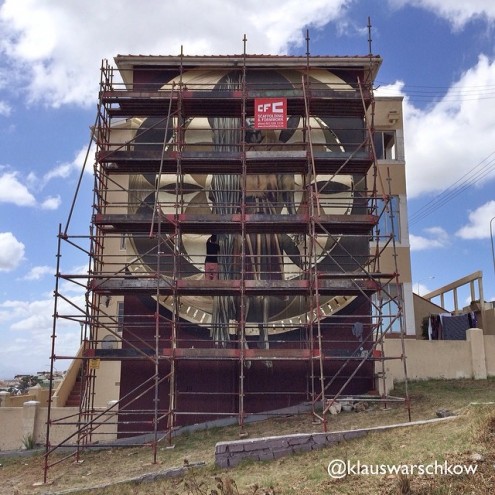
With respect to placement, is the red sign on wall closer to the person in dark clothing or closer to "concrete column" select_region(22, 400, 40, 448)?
the person in dark clothing

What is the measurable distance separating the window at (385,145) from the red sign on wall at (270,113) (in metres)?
6.21

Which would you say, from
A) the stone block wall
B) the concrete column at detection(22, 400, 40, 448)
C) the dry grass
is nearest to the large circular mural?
the dry grass

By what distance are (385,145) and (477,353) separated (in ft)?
30.4

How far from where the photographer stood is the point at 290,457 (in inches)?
528

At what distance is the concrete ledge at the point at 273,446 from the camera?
1355 centimetres

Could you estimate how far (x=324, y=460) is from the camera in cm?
1253

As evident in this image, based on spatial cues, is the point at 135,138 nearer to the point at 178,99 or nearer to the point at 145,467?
the point at 178,99

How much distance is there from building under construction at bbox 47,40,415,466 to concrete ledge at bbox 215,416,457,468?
13.7 ft

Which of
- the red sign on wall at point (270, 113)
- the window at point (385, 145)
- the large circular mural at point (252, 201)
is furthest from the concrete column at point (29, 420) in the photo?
the window at point (385, 145)

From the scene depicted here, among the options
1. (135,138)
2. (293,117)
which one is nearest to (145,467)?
(135,138)

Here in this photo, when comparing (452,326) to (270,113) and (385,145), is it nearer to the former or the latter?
(385,145)

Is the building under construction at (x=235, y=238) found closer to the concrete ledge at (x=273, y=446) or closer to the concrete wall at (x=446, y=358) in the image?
the concrete wall at (x=446, y=358)

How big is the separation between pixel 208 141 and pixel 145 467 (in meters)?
11.7

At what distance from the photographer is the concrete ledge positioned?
1355 centimetres
